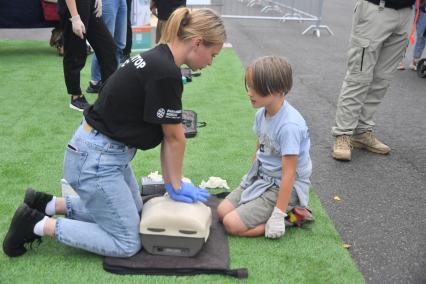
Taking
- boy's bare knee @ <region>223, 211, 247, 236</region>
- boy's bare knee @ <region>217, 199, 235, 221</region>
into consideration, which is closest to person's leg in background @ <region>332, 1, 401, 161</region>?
boy's bare knee @ <region>217, 199, 235, 221</region>

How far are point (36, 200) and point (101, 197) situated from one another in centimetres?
50

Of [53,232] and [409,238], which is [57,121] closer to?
[53,232]

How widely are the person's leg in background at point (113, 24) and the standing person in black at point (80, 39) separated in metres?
0.34

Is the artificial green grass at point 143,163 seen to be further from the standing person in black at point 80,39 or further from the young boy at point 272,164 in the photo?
the standing person in black at point 80,39

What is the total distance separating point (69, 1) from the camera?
148 inches

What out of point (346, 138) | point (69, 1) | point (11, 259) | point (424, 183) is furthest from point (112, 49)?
point (424, 183)

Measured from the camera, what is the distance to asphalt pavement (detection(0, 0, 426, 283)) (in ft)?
7.88

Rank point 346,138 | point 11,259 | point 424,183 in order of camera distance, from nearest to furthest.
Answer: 1. point 11,259
2. point 424,183
3. point 346,138

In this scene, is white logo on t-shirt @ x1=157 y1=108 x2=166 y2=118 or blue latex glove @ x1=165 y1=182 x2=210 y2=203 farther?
blue latex glove @ x1=165 y1=182 x2=210 y2=203

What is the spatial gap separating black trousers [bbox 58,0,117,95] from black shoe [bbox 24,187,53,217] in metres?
2.05

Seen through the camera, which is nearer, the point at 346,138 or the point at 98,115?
the point at 98,115

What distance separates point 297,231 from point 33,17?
210 inches

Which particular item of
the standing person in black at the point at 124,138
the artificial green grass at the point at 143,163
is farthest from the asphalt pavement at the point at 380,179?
the standing person in black at the point at 124,138

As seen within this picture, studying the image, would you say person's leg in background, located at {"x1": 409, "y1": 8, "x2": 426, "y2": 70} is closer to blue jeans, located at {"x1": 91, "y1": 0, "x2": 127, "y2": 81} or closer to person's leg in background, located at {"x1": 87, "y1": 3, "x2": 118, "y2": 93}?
blue jeans, located at {"x1": 91, "y1": 0, "x2": 127, "y2": 81}
